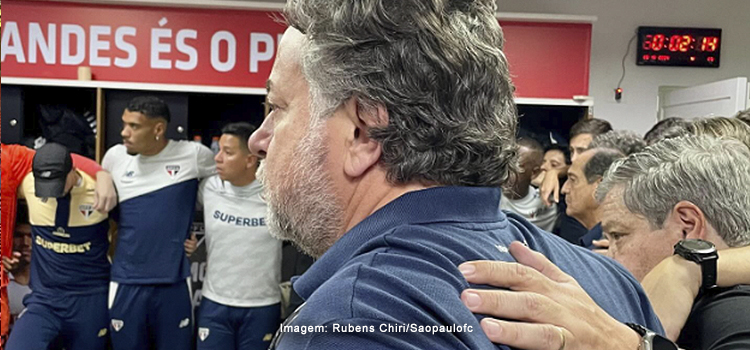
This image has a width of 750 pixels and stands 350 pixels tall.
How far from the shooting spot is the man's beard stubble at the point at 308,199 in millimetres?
750

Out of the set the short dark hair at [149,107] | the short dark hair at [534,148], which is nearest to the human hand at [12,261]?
the short dark hair at [149,107]

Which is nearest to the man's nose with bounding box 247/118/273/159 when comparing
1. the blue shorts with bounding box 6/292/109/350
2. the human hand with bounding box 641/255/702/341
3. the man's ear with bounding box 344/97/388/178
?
the man's ear with bounding box 344/97/388/178

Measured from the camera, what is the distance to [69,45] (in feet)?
12.9

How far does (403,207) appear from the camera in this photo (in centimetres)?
68

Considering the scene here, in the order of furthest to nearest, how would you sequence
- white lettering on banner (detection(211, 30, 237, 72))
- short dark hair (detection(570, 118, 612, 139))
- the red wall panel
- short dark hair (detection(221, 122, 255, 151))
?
the red wall panel → white lettering on banner (detection(211, 30, 237, 72)) → short dark hair (detection(221, 122, 255, 151)) → short dark hair (detection(570, 118, 612, 139))

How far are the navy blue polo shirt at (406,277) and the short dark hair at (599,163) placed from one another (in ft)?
6.83

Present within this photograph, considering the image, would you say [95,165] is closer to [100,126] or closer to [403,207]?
[100,126]

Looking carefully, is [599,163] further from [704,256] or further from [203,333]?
[203,333]

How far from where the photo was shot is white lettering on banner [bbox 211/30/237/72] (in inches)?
157

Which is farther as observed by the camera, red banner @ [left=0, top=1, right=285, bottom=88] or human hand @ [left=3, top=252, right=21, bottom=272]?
red banner @ [left=0, top=1, right=285, bottom=88]

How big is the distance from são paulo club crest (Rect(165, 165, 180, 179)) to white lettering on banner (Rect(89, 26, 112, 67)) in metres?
0.75

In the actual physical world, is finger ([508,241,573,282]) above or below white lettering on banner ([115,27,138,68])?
below

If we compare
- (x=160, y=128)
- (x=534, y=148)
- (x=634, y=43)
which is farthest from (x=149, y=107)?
(x=634, y=43)

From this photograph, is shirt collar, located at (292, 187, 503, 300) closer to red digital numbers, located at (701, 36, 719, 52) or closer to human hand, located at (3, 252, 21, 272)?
human hand, located at (3, 252, 21, 272)
